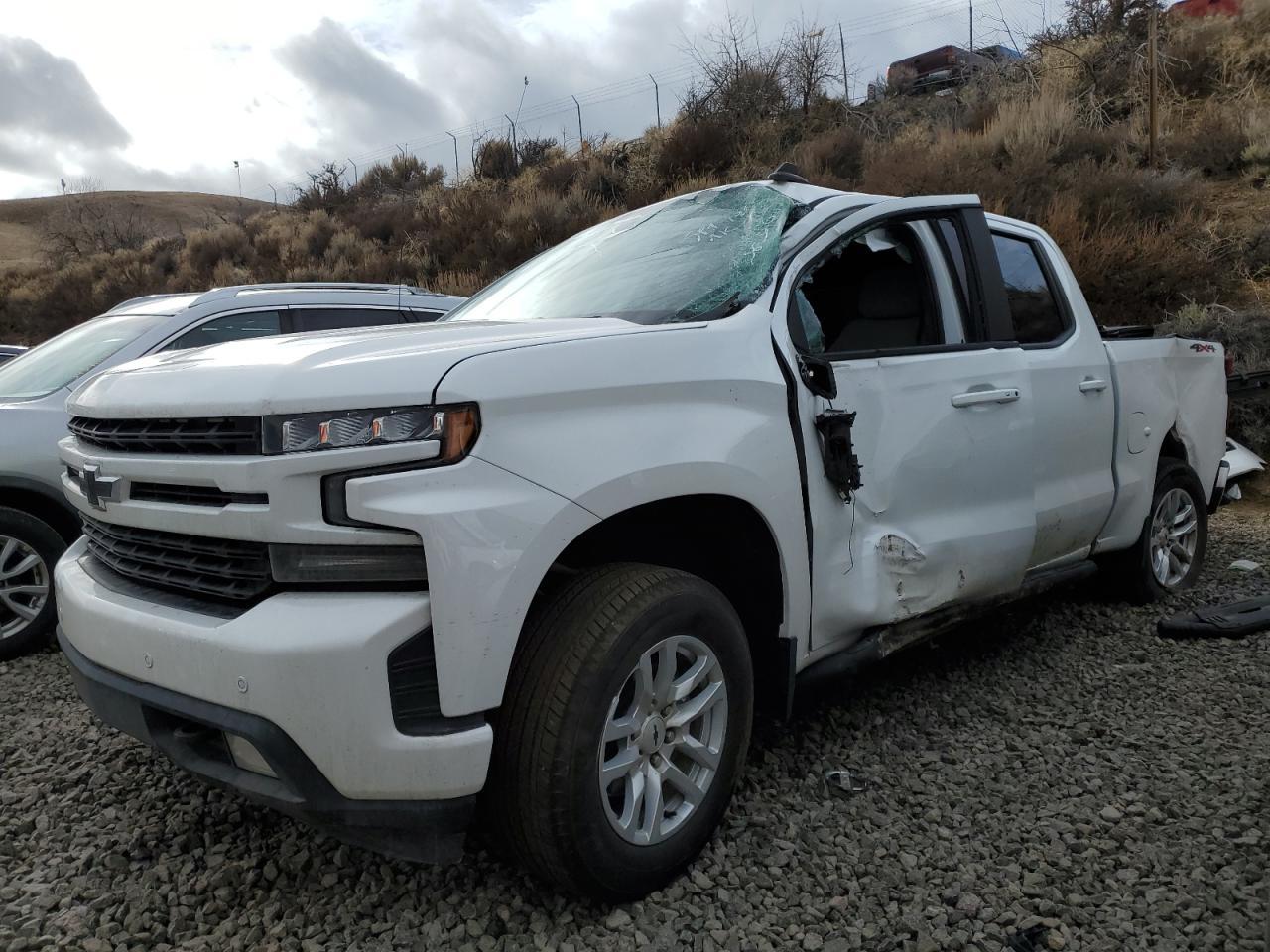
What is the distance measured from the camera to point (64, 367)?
16.0 ft

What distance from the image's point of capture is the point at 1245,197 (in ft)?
39.0

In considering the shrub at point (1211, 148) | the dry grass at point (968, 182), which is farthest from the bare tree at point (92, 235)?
the shrub at point (1211, 148)

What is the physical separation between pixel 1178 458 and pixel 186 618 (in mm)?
4762

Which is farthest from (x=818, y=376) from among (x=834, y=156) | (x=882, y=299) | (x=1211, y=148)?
(x=834, y=156)

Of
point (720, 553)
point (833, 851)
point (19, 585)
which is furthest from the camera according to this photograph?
point (19, 585)

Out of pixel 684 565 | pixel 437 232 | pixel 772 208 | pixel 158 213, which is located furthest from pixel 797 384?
pixel 158 213

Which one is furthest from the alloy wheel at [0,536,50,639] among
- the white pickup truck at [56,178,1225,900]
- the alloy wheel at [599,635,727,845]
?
the alloy wheel at [599,635,727,845]

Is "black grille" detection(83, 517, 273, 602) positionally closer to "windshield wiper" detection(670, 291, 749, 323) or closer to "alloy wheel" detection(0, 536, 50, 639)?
"windshield wiper" detection(670, 291, 749, 323)

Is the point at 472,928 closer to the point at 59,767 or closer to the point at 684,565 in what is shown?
the point at 684,565

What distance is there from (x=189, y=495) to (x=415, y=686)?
29.5 inches

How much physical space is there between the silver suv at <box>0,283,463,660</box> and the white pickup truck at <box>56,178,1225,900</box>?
6.08 feet

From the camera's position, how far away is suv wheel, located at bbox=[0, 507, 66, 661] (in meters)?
4.36

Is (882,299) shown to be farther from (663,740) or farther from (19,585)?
(19,585)

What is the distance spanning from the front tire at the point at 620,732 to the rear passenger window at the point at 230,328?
355cm
